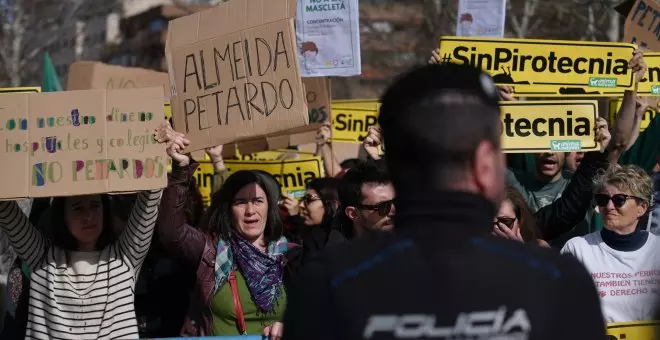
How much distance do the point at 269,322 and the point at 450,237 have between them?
3.12 meters

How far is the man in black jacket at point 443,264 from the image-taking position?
1984mm

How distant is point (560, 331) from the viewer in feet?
6.57

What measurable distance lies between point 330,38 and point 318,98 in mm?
1349

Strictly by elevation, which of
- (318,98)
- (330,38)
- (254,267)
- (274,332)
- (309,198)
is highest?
(330,38)

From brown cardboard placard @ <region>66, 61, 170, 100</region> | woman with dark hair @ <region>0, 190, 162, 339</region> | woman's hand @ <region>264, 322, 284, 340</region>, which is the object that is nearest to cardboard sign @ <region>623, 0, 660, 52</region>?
brown cardboard placard @ <region>66, 61, 170, 100</region>

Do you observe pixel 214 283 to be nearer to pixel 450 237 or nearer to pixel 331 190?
Result: pixel 331 190

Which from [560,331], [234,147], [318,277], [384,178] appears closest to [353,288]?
[318,277]

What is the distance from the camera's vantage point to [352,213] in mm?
5215

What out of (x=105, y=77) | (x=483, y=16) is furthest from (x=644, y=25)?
(x=105, y=77)

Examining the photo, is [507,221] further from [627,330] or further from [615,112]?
[615,112]

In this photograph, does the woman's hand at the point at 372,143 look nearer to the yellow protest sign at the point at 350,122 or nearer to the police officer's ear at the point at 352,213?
the police officer's ear at the point at 352,213

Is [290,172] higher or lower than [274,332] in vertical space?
higher

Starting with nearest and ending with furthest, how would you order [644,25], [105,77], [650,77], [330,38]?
[650,77] → [330,38] → [644,25] → [105,77]

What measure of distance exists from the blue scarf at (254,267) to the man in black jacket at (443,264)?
9.97 feet
